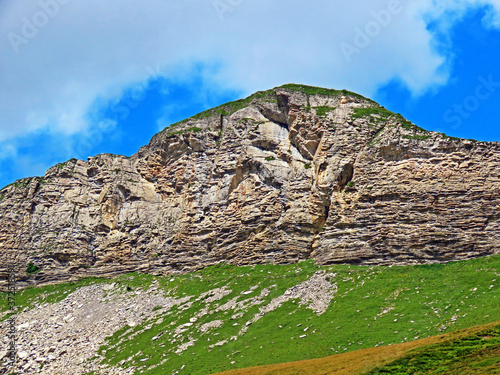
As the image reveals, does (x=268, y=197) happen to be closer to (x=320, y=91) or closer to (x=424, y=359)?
(x=320, y=91)

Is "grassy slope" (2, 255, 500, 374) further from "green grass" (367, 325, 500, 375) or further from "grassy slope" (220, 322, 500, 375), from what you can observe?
"green grass" (367, 325, 500, 375)

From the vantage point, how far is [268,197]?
10150cm

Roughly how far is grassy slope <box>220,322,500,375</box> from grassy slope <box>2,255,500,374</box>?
337 centimetres

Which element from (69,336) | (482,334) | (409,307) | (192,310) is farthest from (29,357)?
(482,334)

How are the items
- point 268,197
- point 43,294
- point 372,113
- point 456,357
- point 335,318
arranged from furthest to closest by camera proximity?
point 372,113, point 43,294, point 268,197, point 335,318, point 456,357

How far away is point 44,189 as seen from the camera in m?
124

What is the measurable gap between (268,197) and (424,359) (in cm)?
5423

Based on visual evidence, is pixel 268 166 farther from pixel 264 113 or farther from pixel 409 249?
pixel 409 249

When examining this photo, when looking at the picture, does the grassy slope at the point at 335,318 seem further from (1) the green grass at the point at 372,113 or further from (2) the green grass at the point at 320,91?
(2) the green grass at the point at 320,91

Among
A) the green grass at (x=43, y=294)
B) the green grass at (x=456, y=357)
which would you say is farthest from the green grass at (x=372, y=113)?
the green grass at (x=43, y=294)

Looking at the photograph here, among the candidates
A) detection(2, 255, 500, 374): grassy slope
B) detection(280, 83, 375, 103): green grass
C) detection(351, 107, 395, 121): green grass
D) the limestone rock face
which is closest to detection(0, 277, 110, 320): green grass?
the limestone rock face

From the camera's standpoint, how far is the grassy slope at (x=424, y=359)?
156 feet

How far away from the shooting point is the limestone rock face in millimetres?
86312

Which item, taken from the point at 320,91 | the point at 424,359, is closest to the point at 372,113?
the point at 320,91
